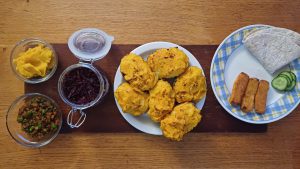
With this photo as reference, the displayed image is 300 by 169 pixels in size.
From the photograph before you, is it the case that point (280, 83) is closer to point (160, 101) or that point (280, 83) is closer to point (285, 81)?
point (285, 81)

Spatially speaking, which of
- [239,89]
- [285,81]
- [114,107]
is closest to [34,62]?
[114,107]

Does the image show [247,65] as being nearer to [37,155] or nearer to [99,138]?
[99,138]

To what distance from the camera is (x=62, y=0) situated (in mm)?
1673

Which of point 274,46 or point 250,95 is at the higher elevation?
point 274,46

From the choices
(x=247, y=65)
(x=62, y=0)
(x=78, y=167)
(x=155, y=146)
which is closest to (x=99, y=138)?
(x=78, y=167)

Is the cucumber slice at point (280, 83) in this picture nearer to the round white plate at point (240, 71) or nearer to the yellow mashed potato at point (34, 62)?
the round white plate at point (240, 71)

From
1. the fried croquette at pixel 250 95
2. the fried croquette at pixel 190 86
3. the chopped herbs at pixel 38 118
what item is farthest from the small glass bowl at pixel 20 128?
the fried croquette at pixel 250 95

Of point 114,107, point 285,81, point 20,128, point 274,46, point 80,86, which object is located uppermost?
point 274,46

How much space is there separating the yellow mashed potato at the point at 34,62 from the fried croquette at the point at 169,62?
0.48 metres

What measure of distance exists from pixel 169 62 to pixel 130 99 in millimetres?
234

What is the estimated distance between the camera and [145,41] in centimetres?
167

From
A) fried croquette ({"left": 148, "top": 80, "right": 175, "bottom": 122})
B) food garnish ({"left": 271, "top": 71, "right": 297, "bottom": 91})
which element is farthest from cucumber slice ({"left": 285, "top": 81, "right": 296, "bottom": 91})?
fried croquette ({"left": 148, "top": 80, "right": 175, "bottom": 122})

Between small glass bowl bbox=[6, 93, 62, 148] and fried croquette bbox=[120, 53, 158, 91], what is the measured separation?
0.38 metres

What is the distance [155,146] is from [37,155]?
Answer: 0.57 metres
